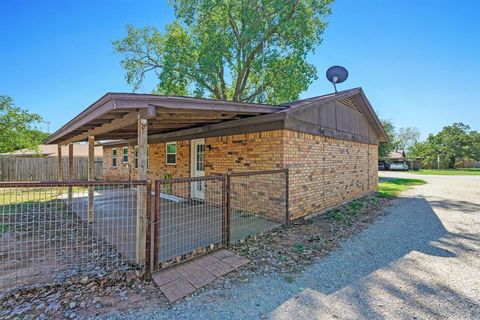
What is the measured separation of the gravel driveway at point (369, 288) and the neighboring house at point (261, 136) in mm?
2352

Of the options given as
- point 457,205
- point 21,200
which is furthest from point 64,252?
point 457,205

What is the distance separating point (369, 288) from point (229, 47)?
17.8 m

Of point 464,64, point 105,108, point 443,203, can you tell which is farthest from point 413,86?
point 105,108

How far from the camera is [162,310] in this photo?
2.62 m

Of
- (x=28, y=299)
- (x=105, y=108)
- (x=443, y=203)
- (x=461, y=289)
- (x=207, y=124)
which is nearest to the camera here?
(x=28, y=299)

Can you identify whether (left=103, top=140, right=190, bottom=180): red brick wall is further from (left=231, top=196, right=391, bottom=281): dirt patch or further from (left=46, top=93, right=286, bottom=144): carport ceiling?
(left=231, top=196, right=391, bottom=281): dirt patch

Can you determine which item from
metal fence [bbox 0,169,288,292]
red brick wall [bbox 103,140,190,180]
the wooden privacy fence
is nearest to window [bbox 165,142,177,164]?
red brick wall [bbox 103,140,190,180]

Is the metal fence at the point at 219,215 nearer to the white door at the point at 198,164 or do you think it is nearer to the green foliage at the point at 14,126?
the white door at the point at 198,164

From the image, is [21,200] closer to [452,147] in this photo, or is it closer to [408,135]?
[452,147]

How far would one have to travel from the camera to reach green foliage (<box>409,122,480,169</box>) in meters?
38.0

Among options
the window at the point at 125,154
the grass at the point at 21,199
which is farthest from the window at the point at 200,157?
the window at the point at 125,154

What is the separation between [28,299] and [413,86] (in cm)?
2505

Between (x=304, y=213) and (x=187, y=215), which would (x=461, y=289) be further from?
(x=187, y=215)

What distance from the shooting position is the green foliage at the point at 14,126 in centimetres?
1552
